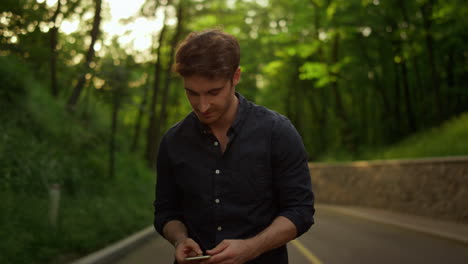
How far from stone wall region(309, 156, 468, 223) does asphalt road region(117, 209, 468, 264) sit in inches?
76.5

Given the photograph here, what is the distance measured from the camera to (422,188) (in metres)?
17.9

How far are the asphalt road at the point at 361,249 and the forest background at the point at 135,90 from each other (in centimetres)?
108

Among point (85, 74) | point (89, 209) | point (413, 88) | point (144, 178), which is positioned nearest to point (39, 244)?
point (89, 209)

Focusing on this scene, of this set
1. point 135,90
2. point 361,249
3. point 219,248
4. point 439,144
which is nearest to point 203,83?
point 219,248

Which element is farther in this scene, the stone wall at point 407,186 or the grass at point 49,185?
the stone wall at point 407,186

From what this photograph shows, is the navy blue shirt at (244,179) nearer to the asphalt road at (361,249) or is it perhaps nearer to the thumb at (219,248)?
the thumb at (219,248)

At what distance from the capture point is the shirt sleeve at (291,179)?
2240 millimetres

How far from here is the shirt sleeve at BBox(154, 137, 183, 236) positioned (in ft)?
8.13

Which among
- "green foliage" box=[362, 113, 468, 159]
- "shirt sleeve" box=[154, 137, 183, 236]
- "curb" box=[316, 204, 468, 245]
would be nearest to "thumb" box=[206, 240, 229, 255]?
"shirt sleeve" box=[154, 137, 183, 236]

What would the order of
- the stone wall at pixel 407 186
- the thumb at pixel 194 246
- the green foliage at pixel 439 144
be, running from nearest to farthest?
the thumb at pixel 194 246, the stone wall at pixel 407 186, the green foliage at pixel 439 144

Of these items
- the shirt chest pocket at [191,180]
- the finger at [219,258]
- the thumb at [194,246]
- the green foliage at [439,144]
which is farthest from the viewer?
the green foliage at [439,144]

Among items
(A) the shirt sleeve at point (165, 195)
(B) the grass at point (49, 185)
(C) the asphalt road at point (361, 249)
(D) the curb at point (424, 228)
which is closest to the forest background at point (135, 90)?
(B) the grass at point (49, 185)

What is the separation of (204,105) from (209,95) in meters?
0.04

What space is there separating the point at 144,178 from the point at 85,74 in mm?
11208
